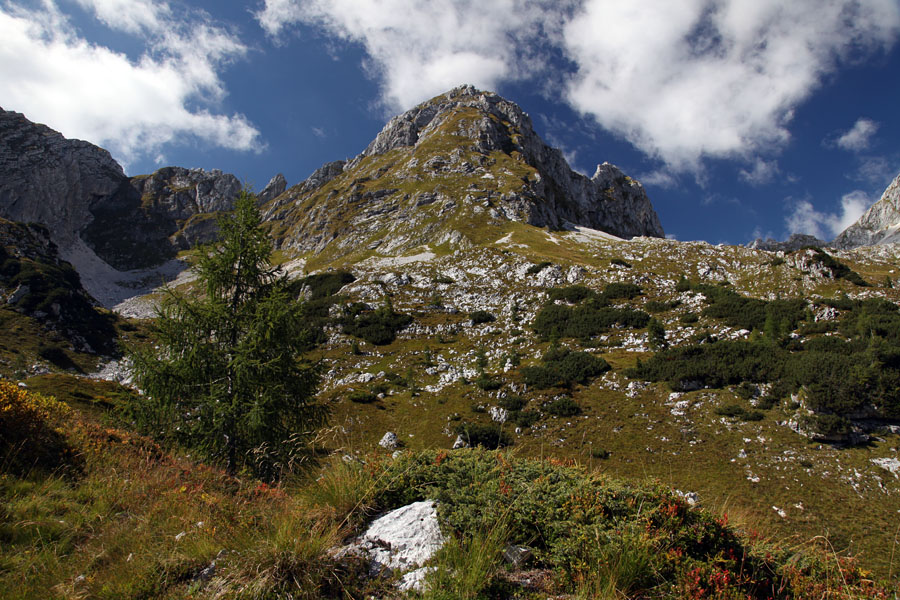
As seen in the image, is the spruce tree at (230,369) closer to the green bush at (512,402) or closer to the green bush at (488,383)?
the green bush at (512,402)

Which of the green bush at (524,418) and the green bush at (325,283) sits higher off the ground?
the green bush at (325,283)

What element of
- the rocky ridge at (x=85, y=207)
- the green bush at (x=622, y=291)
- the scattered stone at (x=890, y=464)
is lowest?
the scattered stone at (x=890, y=464)

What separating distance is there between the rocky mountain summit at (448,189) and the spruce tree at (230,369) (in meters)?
77.7

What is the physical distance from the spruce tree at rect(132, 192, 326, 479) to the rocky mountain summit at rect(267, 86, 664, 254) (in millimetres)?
77685

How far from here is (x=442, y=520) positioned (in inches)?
162

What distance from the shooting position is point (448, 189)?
11338cm

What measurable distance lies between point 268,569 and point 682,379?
3038 centimetres

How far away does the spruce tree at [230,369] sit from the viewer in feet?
32.8

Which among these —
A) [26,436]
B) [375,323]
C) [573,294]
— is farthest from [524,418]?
[375,323]

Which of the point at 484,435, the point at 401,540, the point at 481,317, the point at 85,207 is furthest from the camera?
the point at 85,207

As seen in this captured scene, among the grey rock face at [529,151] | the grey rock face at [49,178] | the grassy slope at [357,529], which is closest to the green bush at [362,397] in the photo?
the grassy slope at [357,529]

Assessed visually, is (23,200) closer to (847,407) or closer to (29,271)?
(29,271)

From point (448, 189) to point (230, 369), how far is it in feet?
357

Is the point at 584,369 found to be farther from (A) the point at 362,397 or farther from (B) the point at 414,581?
(B) the point at 414,581
